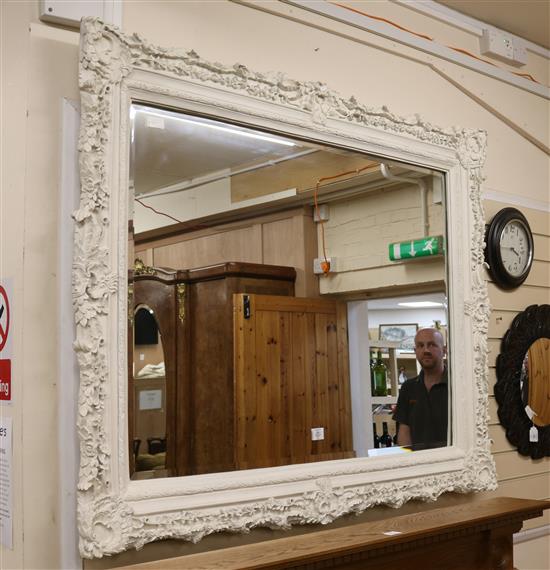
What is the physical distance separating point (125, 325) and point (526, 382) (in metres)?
1.63

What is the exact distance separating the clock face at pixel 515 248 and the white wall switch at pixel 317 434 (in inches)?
39.5

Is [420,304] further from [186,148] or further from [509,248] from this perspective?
[186,148]

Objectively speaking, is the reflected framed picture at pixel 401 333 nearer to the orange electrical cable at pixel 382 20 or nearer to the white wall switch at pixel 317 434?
the white wall switch at pixel 317 434

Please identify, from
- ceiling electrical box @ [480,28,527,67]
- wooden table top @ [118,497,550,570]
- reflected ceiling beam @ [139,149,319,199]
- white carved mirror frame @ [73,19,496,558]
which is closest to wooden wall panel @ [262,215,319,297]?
reflected ceiling beam @ [139,149,319,199]

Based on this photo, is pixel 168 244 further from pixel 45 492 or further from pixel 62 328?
pixel 45 492

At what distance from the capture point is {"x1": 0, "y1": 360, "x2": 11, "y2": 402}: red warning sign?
5.56ft

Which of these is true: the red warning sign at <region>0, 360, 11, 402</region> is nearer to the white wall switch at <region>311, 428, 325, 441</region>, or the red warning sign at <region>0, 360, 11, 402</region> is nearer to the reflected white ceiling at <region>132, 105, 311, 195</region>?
the reflected white ceiling at <region>132, 105, 311, 195</region>

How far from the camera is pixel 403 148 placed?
2.38 metres

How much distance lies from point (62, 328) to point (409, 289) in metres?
1.08

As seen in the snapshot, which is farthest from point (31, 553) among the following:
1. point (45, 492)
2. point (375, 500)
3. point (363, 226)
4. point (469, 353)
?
point (469, 353)

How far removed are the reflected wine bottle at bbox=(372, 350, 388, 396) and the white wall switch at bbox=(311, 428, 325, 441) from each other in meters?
0.21

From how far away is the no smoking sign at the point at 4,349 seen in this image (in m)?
1.70

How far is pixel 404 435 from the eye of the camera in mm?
2295

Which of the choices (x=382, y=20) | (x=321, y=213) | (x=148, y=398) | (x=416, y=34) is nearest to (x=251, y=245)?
(x=321, y=213)
